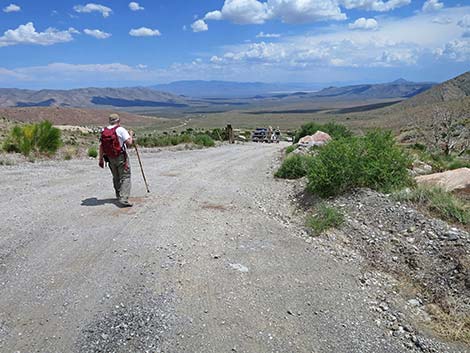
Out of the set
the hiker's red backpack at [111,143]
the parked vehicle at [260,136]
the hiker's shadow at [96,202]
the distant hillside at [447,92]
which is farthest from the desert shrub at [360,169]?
the distant hillside at [447,92]

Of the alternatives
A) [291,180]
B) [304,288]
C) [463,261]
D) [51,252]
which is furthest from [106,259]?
[291,180]

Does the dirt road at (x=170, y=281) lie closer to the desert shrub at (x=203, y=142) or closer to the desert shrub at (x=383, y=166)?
the desert shrub at (x=383, y=166)

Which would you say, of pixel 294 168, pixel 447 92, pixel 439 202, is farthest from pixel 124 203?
pixel 447 92

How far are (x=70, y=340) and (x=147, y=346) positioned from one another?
2.50 ft

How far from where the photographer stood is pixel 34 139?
17.1 meters

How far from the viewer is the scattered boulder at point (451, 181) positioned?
841 centimetres

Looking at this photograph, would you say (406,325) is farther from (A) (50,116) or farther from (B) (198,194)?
(A) (50,116)

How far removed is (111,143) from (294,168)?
5.97 m

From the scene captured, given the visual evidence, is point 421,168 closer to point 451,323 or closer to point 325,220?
point 325,220

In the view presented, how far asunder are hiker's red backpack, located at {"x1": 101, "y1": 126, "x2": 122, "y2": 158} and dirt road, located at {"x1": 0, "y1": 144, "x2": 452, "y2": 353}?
3.64 ft

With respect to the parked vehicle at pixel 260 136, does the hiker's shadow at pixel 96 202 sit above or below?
above

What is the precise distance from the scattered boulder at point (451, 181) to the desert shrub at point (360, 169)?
0.40 meters

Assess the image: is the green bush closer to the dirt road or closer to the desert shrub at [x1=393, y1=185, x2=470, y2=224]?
the dirt road

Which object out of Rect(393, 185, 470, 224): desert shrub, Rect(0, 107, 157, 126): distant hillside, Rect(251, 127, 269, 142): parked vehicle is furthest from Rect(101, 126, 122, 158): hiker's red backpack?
Rect(0, 107, 157, 126): distant hillside
